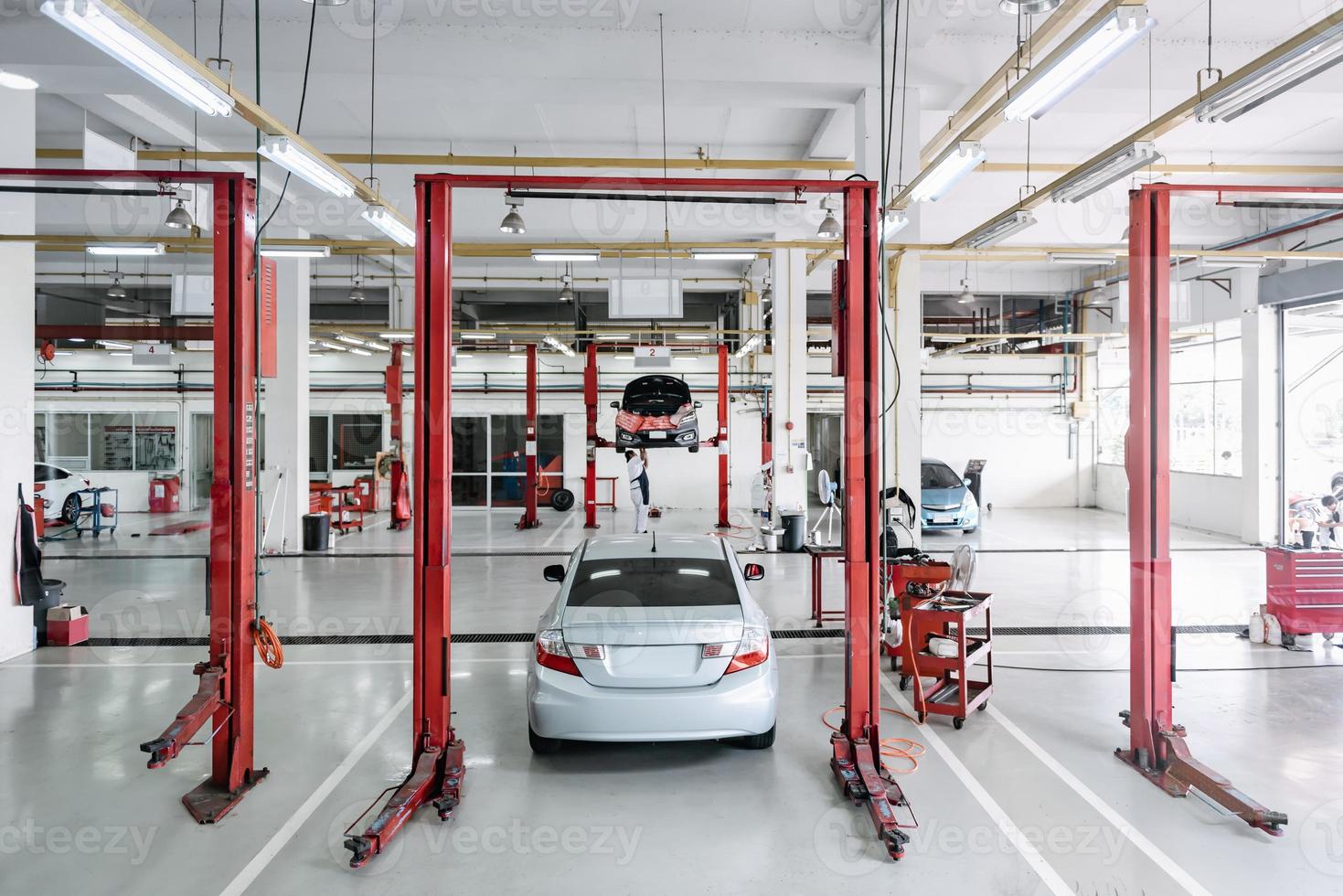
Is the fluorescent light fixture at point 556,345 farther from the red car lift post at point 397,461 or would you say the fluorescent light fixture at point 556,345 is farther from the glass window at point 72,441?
the glass window at point 72,441

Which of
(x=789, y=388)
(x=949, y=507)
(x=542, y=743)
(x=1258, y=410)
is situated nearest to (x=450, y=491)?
(x=542, y=743)

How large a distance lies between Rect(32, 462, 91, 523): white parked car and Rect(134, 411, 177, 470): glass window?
4269mm

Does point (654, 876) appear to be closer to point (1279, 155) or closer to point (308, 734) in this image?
point (308, 734)

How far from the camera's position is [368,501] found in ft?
51.0

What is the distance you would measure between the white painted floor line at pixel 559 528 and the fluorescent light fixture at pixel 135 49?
897cm

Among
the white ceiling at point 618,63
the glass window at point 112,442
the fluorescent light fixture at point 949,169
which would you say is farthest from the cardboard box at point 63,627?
the glass window at point 112,442

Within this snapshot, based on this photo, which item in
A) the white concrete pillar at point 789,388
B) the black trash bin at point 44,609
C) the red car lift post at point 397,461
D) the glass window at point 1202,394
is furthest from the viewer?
the red car lift post at point 397,461

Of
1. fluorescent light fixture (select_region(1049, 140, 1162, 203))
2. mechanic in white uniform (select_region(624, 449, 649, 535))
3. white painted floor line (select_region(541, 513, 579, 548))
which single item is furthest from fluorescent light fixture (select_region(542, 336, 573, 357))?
fluorescent light fixture (select_region(1049, 140, 1162, 203))

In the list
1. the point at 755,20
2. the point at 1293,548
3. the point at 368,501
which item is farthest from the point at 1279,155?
the point at 368,501

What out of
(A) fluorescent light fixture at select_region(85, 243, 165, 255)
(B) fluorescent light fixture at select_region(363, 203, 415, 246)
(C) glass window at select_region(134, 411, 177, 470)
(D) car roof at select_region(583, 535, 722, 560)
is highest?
(A) fluorescent light fixture at select_region(85, 243, 165, 255)

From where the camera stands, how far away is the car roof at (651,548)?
4.54m

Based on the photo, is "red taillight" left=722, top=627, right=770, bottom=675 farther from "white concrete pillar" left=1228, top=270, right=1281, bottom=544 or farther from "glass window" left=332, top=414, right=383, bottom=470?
"glass window" left=332, top=414, right=383, bottom=470

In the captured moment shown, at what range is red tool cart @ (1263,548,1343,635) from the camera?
241 inches

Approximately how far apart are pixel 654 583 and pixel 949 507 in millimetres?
9789
